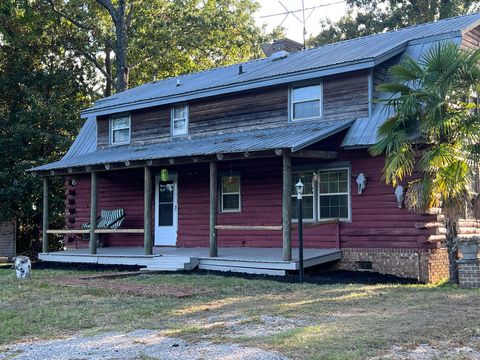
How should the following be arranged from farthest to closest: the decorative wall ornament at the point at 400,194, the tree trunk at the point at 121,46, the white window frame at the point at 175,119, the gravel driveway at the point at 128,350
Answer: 1. the tree trunk at the point at 121,46
2. the white window frame at the point at 175,119
3. the decorative wall ornament at the point at 400,194
4. the gravel driveway at the point at 128,350

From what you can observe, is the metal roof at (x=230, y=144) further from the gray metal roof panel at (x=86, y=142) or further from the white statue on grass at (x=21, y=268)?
the white statue on grass at (x=21, y=268)

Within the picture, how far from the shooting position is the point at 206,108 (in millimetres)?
17297

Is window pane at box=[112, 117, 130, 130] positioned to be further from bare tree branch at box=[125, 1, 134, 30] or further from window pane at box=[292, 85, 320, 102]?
bare tree branch at box=[125, 1, 134, 30]

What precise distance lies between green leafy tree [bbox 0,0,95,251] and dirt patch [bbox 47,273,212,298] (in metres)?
12.2

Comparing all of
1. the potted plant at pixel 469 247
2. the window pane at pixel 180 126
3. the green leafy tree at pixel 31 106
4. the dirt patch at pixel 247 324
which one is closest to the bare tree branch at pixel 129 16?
the green leafy tree at pixel 31 106

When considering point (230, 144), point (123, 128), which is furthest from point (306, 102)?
point (123, 128)

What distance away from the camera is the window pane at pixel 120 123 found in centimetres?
1959

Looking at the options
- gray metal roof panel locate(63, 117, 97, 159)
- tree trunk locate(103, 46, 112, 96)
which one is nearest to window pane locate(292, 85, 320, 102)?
gray metal roof panel locate(63, 117, 97, 159)

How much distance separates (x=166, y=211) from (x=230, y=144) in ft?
14.8

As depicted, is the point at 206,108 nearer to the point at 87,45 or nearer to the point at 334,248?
the point at 334,248

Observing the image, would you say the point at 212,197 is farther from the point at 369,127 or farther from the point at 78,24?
the point at 78,24

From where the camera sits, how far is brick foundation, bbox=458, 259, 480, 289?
11.6 m

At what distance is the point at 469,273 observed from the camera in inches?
460

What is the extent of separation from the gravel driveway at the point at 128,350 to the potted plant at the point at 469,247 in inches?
263
